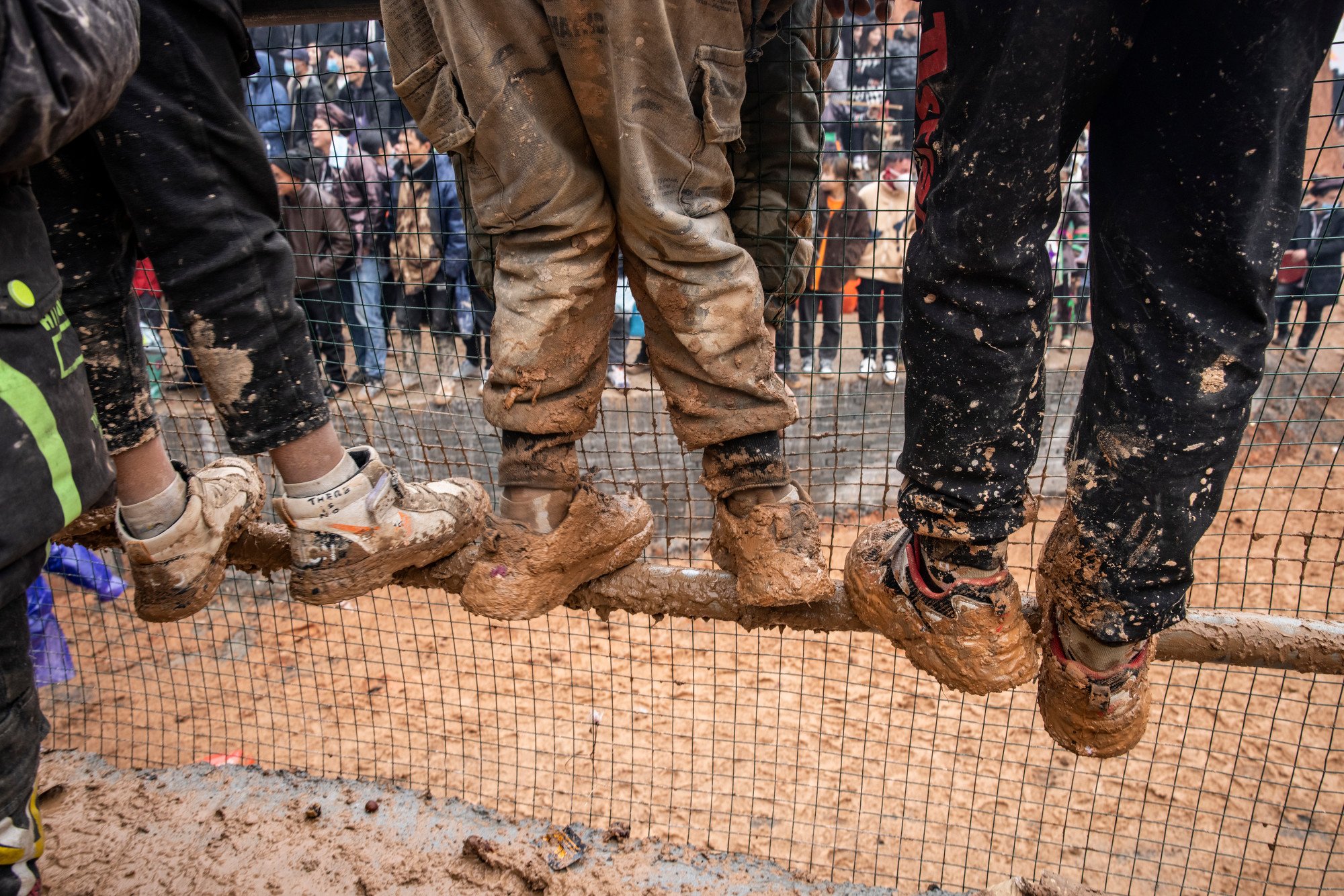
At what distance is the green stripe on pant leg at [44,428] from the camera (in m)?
1.01

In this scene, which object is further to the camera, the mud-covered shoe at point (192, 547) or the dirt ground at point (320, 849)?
the dirt ground at point (320, 849)

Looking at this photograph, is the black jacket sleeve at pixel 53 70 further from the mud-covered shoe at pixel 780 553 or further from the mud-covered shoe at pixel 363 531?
the mud-covered shoe at pixel 780 553

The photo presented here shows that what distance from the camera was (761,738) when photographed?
354cm

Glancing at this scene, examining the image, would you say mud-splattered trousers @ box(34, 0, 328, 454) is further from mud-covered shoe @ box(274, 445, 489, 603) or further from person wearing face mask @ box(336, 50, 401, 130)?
person wearing face mask @ box(336, 50, 401, 130)

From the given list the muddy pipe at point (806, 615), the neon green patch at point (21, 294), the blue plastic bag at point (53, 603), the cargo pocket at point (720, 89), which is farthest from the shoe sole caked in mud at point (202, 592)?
the blue plastic bag at point (53, 603)

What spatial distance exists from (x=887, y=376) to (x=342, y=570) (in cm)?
529

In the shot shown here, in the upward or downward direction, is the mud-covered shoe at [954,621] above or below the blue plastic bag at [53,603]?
above

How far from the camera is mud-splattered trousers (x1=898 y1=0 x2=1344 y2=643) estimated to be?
42.9 inches

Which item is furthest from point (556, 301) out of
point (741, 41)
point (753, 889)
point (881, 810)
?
point (881, 810)

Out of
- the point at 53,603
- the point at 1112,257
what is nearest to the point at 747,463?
the point at 1112,257

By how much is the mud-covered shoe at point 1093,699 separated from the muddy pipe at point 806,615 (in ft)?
0.35

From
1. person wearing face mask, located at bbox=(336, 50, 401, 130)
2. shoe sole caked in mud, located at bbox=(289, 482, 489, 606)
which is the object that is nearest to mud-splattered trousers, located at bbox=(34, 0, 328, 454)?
shoe sole caked in mud, located at bbox=(289, 482, 489, 606)

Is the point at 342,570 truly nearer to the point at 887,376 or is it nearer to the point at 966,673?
the point at 966,673

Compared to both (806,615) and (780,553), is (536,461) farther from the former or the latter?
(806,615)
